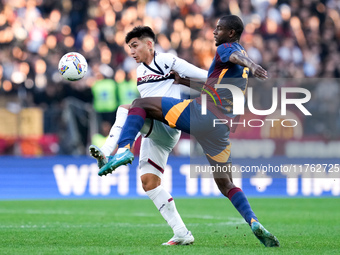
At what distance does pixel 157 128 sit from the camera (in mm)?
7797

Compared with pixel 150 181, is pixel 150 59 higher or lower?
higher

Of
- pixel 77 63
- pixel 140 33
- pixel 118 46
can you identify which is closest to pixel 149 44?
pixel 140 33

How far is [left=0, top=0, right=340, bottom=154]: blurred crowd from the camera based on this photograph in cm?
1570

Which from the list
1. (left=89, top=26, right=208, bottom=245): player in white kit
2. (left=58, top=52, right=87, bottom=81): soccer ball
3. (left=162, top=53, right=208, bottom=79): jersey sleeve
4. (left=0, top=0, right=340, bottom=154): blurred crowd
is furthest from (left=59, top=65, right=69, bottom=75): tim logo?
(left=0, top=0, right=340, bottom=154): blurred crowd

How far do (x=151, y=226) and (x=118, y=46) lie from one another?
31.3ft

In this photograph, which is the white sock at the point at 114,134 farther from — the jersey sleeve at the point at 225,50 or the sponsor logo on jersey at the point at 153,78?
the jersey sleeve at the point at 225,50

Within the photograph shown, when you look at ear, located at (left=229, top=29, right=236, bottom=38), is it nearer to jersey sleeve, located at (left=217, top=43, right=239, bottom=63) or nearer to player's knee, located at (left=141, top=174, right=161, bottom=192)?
jersey sleeve, located at (left=217, top=43, right=239, bottom=63)

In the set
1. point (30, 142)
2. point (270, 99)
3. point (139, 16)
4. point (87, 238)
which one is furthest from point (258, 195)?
point (87, 238)

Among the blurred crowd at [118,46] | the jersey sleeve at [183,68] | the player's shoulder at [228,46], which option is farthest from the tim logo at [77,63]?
the blurred crowd at [118,46]

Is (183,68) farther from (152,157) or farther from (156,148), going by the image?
(152,157)

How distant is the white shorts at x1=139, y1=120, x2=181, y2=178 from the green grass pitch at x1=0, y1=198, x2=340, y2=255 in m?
0.83

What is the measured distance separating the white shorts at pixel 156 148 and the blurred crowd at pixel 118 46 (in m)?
7.64

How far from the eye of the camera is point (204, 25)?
67.4 feet

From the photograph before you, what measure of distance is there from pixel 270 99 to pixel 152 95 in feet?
24.9
